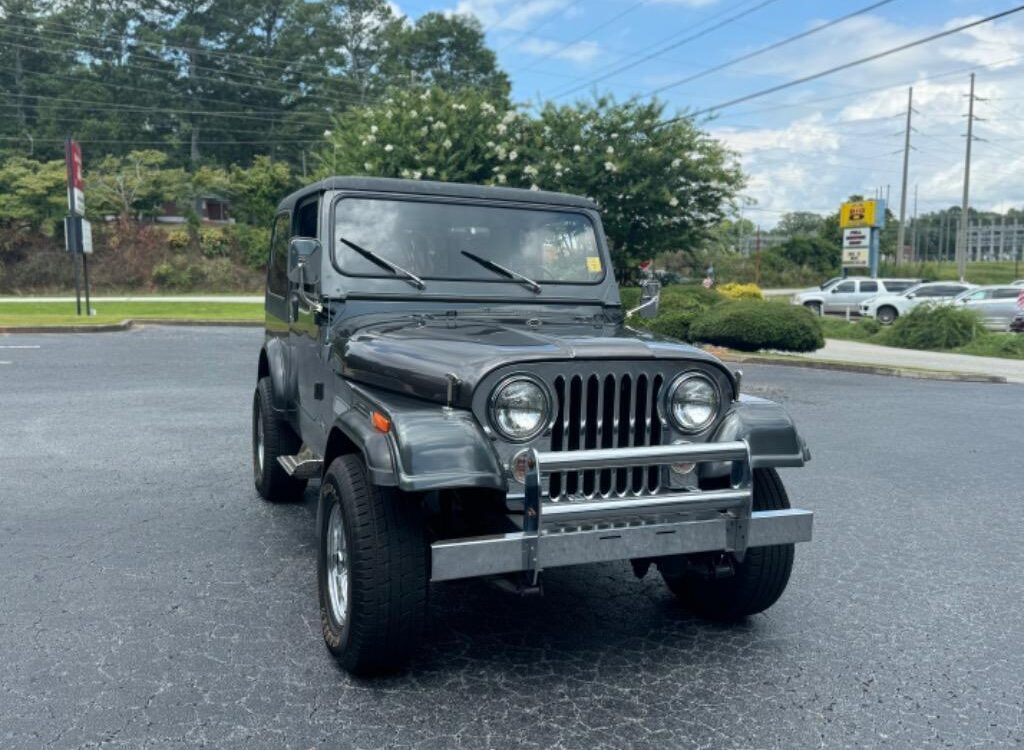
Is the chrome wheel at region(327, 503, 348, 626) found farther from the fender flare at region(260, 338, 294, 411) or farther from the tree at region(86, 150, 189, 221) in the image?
the tree at region(86, 150, 189, 221)

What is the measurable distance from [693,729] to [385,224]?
2.80 metres

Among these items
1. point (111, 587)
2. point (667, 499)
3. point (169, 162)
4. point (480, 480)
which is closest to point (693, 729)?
point (667, 499)

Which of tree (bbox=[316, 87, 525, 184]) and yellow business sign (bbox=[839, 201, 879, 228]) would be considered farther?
yellow business sign (bbox=[839, 201, 879, 228])

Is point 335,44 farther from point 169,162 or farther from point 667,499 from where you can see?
point 667,499

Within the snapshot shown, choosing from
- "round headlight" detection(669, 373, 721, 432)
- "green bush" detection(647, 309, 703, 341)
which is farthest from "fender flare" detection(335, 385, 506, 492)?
"green bush" detection(647, 309, 703, 341)

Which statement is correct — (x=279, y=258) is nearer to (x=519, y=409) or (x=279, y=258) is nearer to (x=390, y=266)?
(x=390, y=266)

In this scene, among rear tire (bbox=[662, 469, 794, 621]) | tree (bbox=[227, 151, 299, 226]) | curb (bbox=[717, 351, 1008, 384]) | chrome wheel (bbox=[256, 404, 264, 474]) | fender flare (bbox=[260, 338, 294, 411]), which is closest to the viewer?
rear tire (bbox=[662, 469, 794, 621])

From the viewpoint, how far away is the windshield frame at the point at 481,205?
4484mm

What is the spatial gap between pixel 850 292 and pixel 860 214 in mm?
7989

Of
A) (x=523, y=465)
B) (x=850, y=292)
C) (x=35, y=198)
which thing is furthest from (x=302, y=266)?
(x=35, y=198)

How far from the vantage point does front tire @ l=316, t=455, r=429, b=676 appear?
3188 millimetres

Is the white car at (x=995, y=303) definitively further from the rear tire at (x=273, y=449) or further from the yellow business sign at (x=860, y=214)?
the rear tire at (x=273, y=449)

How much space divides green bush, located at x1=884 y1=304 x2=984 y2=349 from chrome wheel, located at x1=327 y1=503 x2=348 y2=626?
773 inches

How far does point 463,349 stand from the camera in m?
3.45
